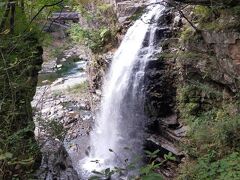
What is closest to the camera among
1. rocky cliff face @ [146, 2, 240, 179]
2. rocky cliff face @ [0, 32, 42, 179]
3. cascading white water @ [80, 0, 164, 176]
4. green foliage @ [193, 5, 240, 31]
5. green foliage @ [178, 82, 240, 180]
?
rocky cliff face @ [0, 32, 42, 179]

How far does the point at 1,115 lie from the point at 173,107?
182 inches

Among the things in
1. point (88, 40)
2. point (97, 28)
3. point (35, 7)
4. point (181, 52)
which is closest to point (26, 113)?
point (35, 7)

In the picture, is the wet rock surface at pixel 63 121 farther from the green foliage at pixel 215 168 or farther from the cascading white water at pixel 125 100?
the green foliage at pixel 215 168

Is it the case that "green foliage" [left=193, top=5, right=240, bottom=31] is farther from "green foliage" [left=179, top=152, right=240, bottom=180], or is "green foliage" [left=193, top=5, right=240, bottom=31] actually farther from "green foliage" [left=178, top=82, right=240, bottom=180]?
"green foliage" [left=179, top=152, right=240, bottom=180]

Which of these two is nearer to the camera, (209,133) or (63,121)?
(209,133)

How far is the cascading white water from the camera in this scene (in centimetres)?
824

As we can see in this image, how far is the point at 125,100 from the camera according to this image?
8.57 m

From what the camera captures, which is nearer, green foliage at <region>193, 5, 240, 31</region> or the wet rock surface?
the wet rock surface

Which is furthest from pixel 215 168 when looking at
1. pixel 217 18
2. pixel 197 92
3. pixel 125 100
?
pixel 125 100

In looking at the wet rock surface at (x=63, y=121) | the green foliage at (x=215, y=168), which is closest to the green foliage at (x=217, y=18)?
the green foliage at (x=215, y=168)

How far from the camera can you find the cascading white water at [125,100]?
824cm

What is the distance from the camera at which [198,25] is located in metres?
7.11

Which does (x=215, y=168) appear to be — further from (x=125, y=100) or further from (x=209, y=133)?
(x=125, y=100)

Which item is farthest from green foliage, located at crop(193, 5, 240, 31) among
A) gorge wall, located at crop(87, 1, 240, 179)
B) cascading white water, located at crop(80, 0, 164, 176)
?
cascading white water, located at crop(80, 0, 164, 176)
